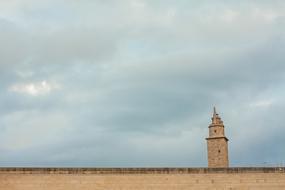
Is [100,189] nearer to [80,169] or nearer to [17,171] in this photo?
[80,169]

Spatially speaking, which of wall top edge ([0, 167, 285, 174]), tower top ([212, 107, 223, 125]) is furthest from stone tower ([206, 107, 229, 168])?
wall top edge ([0, 167, 285, 174])

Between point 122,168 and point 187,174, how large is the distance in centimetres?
341

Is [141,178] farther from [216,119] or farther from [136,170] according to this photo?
[216,119]

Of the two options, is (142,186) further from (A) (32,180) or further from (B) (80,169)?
(A) (32,180)

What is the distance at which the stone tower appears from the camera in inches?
1471

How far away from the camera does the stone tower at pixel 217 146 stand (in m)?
37.4

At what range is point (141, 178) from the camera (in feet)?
92.5

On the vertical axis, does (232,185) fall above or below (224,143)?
below

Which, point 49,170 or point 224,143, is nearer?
point 49,170

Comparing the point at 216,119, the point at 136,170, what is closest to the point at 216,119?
the point at 216,119

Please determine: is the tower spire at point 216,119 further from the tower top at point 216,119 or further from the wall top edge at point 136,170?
the wall top edge at point 136,170

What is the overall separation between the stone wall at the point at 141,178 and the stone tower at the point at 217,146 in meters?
8.54

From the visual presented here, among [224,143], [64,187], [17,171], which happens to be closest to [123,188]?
[64,187]

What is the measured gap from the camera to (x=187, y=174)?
28.5 m
